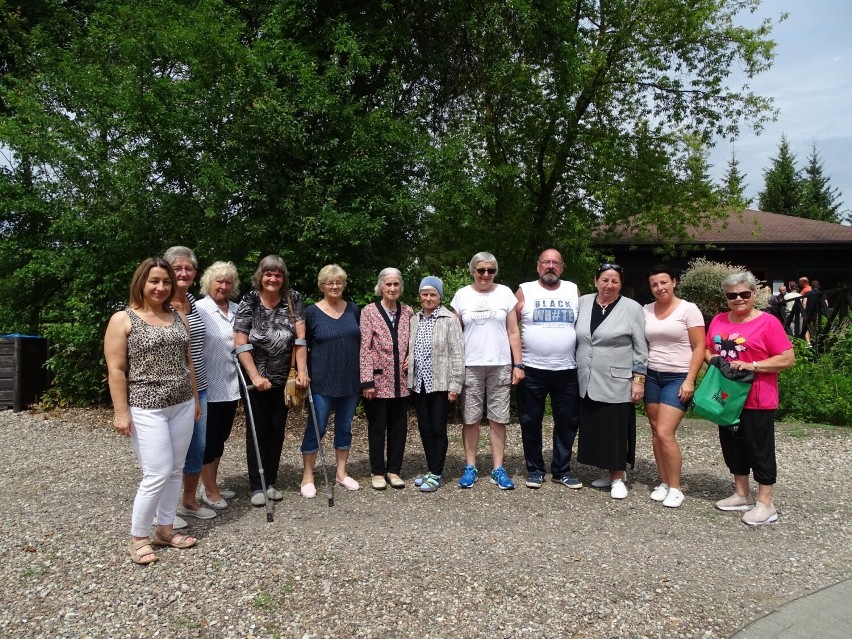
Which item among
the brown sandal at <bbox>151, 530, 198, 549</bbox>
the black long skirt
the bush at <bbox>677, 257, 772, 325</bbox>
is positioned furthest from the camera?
the bush at <bbox>677, 257, 772, 325</bbox>

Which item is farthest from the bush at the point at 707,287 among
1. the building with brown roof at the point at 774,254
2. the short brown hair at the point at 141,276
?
the short brown hair at the point at 141,276

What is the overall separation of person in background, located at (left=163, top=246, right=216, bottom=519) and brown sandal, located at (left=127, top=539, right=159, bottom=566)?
2.14 feet

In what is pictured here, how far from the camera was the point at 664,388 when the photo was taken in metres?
4.81

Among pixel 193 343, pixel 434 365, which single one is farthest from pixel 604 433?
pixel 193 343

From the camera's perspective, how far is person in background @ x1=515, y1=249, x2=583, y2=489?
5066mm

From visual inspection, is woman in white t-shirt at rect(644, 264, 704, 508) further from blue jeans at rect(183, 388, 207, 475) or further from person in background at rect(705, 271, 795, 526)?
blue jeans at rect(183, 388, 207, 475)

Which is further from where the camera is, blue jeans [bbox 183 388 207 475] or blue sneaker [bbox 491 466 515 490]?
blue sneaker [bbox 491 466 515 490]

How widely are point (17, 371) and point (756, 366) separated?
9.61m

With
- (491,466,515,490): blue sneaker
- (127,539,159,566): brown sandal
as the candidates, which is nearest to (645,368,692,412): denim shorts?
(491,466,515,490): blue sneaker

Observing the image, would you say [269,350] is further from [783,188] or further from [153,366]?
[783,188]

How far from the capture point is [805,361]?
8.87 metres

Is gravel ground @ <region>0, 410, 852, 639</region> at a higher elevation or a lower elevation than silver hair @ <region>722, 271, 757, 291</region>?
lower

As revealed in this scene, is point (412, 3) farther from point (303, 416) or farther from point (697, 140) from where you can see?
point (697, 140)

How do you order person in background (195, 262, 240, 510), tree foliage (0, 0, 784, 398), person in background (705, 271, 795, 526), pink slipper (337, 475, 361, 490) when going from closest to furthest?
person in background (705, 271, 795, 526)
person in background (195, 262, 240, 510)
pink slipper (337, 475, 361, 490)
tree foliage (0, 0, 784, 398)
